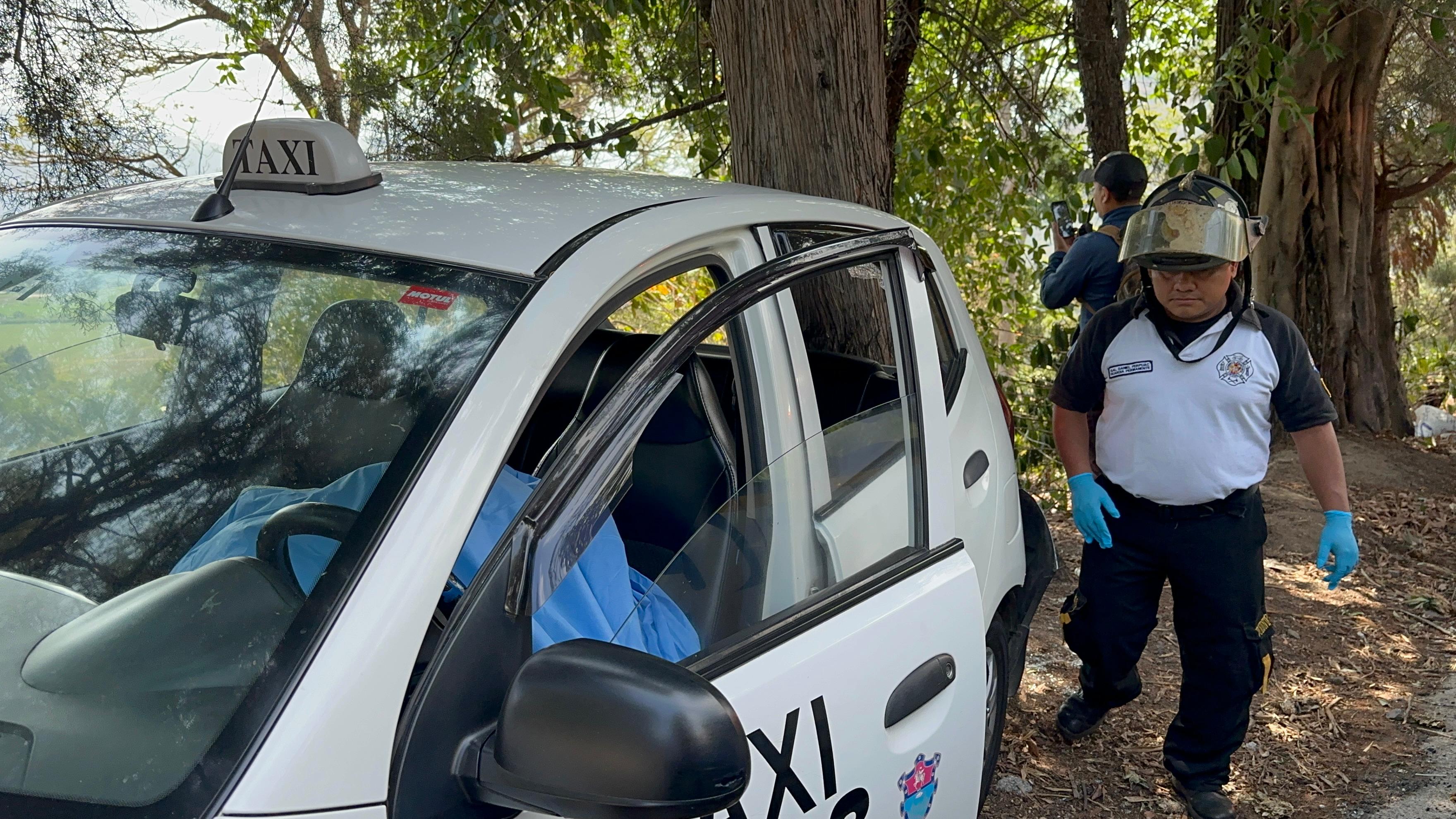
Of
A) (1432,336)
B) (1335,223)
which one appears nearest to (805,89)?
(1335,223)

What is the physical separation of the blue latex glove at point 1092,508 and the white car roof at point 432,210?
4.75 feet

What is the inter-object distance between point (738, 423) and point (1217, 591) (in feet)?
5.52

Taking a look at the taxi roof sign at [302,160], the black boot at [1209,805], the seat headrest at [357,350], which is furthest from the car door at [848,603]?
the black boot at [1209,805]

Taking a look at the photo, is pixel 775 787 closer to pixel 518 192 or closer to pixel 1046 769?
pixel 518 192

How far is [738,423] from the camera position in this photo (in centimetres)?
223

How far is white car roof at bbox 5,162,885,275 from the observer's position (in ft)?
6.00

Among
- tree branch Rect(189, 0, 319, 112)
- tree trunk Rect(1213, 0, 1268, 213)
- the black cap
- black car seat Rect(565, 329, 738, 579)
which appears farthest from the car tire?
tree trunk Rect(1213, 0, 1268, 213)

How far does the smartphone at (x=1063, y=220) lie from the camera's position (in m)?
5.59

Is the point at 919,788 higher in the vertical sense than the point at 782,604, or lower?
lower

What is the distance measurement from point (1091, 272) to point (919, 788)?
12.1 ft

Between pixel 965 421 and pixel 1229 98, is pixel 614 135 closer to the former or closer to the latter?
pixel 1229 98

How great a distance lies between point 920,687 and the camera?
6.68ft

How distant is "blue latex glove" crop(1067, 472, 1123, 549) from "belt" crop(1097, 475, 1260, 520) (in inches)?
2.8

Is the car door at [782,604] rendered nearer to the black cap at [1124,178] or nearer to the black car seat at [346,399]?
the black car seat at [346,399]
